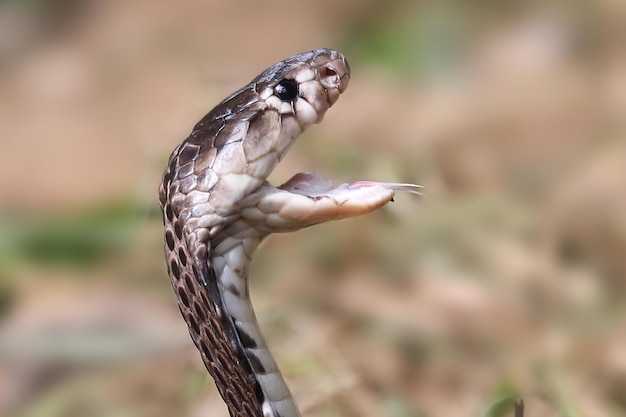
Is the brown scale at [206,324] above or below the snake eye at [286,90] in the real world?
below

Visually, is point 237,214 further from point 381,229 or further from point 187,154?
point 381,229

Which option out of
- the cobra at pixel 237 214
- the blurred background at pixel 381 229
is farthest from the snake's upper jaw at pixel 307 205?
the blurred background at pixel 381 229

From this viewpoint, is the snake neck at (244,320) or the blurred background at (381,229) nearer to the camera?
the snake neck at (244,320)

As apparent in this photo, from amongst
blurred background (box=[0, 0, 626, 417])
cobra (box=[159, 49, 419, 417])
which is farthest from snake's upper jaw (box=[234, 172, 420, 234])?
blurred background (box=[0, 0, 626, 417])

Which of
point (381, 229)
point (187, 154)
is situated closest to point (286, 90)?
point (187, 154)

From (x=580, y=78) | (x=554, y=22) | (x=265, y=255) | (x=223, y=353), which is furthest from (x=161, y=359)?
(x=554, y=22)

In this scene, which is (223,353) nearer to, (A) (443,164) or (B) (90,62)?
(A) (443,164)

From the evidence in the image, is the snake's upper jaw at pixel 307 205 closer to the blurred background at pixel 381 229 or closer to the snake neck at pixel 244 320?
the snake neck at pixel 244 320
